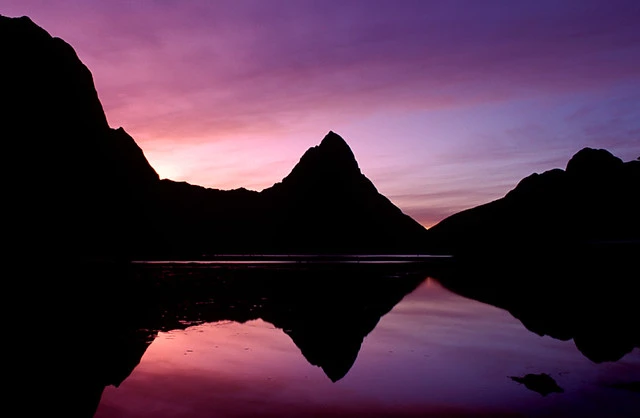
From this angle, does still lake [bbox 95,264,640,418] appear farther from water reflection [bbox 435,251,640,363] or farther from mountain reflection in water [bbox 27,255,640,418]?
water reflection [bbox 435,251,640,363]

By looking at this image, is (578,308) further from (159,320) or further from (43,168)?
(43,168)

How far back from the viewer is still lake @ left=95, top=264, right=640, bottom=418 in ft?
51.5

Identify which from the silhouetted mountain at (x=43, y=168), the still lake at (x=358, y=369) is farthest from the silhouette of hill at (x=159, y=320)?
the silhouetted mountain at (x=43, y=168)

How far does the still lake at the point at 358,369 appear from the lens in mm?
15688

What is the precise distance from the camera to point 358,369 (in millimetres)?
20641

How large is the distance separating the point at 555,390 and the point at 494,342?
9.58m

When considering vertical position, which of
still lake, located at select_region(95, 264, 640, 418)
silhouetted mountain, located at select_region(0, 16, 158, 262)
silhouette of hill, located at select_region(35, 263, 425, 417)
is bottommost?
still lake, located at select_region(95, 264, 640, 418)

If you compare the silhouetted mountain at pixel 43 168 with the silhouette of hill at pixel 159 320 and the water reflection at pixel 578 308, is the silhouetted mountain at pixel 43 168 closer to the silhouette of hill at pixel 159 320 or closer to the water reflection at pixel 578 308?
the silhouette of hill at pixel 159 320

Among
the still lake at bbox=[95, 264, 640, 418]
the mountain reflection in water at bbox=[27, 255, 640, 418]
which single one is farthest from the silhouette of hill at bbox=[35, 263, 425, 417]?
the still lake at bbox=[95, 264, 640, 418]

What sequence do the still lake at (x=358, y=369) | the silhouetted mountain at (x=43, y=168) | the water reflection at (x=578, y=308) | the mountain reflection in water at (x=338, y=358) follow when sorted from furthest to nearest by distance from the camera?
the silhouetted mountain at (x=43, y=168) < the water reflection at (x=578, y=308) < the mountain reflection in water at (x=338, y=358) < the still lake at (x=358, y=369)

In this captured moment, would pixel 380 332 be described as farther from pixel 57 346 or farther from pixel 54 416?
pixel 54 416

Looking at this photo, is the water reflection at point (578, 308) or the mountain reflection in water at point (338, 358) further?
the water reflection at point (578, 308)

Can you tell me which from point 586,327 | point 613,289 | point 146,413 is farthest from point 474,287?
point 146,413

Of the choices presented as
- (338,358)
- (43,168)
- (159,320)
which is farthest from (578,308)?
(43,168)
